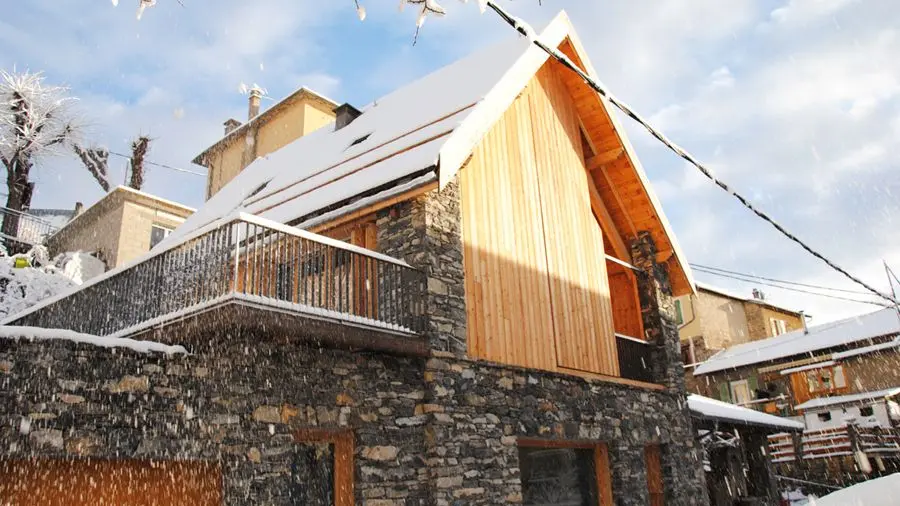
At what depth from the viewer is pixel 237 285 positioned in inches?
277

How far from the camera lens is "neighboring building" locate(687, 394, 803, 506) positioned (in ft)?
49.9

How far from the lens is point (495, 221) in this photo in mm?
10062

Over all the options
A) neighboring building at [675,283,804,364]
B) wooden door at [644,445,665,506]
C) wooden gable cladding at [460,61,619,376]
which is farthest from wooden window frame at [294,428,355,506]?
neighboring building at [675,283,804,364]

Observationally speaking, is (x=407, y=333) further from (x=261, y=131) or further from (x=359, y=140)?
(x=261, y=131)

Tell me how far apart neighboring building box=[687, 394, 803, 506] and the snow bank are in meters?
12.1

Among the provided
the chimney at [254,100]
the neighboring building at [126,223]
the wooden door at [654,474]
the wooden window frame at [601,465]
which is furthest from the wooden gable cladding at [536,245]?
the neighboring building at [126,223]

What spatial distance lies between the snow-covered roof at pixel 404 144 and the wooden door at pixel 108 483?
4045 mm

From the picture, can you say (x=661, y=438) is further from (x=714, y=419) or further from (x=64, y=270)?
(x=64, y=270)

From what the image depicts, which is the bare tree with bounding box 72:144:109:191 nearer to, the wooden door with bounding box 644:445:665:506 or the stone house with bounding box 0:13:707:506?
the stone house with bounding box 0:13:707:506

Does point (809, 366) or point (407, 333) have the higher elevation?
point (809, 366)

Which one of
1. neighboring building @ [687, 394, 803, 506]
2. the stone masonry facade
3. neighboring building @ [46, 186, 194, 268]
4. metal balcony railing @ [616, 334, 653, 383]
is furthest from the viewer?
neighboring building @ [46, 186, 194, 268]

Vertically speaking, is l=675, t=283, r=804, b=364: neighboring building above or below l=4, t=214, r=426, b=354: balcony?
above

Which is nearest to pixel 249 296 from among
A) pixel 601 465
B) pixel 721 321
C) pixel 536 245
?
pixel 536 245

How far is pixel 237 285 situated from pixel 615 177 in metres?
9.09
